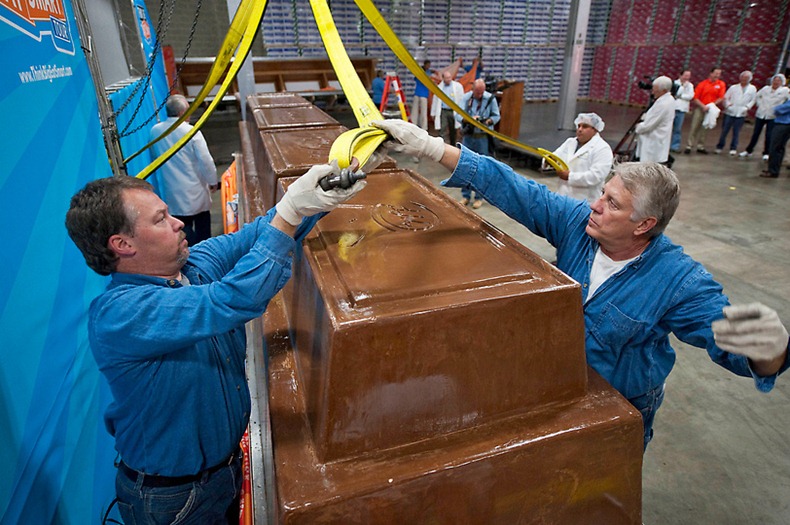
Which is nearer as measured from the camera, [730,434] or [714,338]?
[714,338]

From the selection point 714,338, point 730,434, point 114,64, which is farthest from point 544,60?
point 714,338

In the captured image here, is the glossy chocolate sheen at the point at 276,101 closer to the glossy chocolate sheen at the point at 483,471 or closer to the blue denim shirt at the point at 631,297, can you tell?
the blue denim shirt at the point at 631,297

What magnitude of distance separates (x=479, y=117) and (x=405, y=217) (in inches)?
234

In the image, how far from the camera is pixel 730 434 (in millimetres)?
2920

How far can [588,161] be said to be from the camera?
4.23 metres

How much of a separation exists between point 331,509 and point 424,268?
2.06 ft

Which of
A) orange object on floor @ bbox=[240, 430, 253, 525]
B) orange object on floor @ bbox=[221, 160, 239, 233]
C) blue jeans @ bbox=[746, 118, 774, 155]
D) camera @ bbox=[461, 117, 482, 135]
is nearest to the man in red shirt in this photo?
blue jeans @ bbox=[746, 118, 774, 155]

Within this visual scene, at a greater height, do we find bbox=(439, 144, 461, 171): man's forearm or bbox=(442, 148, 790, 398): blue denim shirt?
bbox=(439, 144, 461, 171): man's forearm

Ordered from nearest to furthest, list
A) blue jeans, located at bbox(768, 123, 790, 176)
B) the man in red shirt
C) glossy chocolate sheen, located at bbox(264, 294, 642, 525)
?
glossy chocolate sheen, located at bbox(264, 294, 642, 525) → blue jeans, located at bbox(768, 123, 790, 176) → the man in red shirt

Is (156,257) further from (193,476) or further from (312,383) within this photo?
(193,476)

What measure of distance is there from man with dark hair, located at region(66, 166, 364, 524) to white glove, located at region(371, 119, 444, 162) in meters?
0.40

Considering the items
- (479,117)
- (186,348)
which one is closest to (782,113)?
(479,117)

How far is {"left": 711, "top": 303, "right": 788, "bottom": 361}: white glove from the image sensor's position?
123cm

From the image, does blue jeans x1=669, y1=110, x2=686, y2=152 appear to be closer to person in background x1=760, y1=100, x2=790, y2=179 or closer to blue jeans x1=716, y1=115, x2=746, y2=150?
blue jeans x1=716, y1=115, x2=746, y2=150
